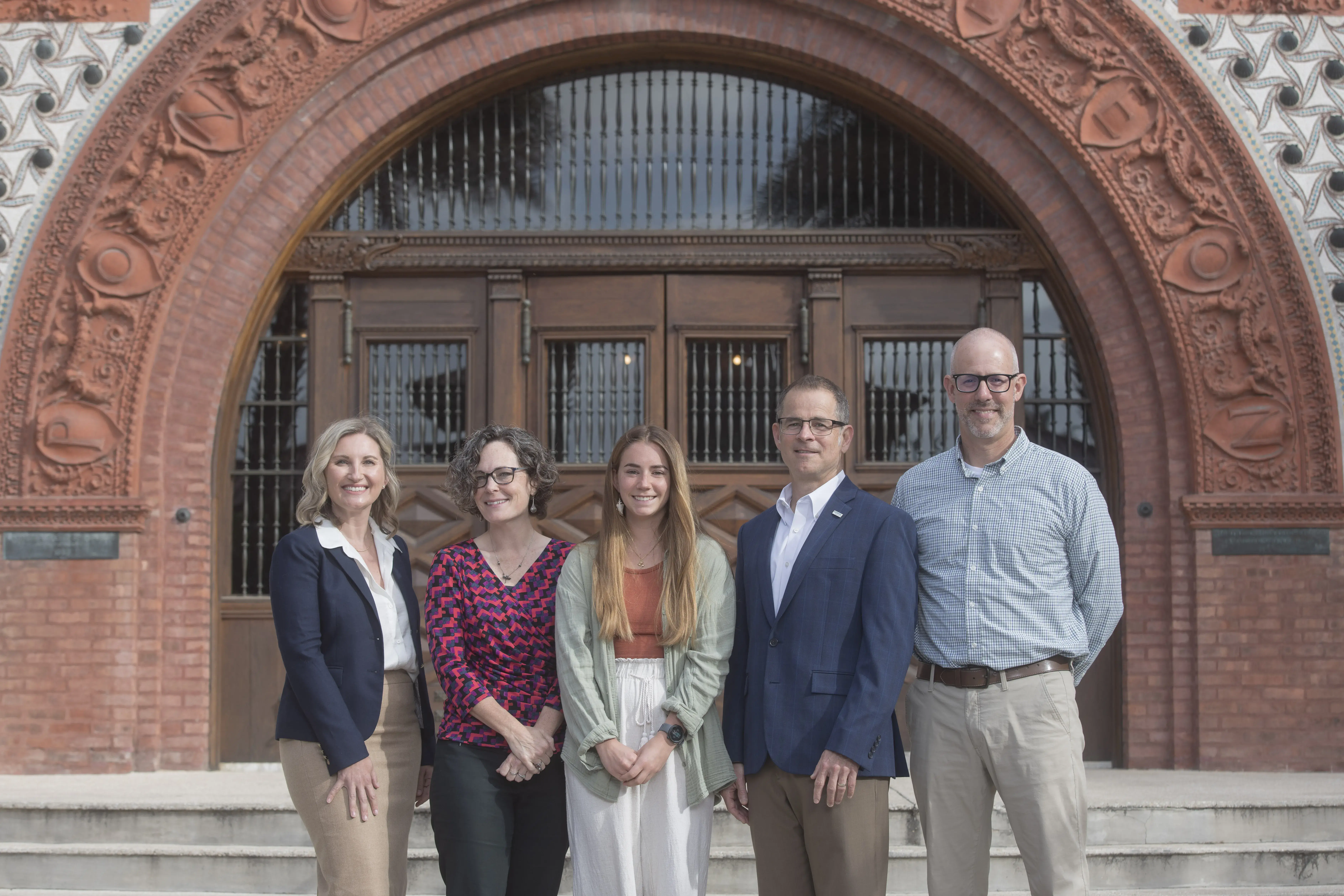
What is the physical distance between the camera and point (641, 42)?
708cm

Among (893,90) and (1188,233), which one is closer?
(1188,233)

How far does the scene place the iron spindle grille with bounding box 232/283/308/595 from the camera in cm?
724

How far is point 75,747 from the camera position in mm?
6594

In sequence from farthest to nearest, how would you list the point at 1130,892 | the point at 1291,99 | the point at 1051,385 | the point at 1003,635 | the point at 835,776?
the point at 1051,385 < the point at 1291,99 < the point at 1130,892 < the point at 1003,635 < the point at 835,776

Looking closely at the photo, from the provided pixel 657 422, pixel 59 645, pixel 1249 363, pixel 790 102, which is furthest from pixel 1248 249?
pixel 59 645

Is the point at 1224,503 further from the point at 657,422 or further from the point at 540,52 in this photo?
the point at 540,52

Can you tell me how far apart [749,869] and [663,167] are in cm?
425

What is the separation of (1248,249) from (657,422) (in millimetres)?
3500

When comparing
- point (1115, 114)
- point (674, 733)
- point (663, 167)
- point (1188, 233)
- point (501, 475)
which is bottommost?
point (674, 733)

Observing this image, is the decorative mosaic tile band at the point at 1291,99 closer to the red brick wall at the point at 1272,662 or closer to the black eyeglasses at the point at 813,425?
the red brick wall at the point at 1272,662

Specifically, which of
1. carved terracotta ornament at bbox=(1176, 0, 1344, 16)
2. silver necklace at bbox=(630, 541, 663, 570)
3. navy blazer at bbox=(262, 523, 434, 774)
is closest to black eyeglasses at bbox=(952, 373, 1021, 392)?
silver necklace at bbox=(630, 541, 663, 570)

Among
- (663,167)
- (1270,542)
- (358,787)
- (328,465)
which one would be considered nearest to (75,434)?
(663,167)

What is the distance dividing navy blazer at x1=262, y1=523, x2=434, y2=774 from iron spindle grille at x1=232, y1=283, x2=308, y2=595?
4020 mm

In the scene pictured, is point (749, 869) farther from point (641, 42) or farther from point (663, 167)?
point (641, 42)
